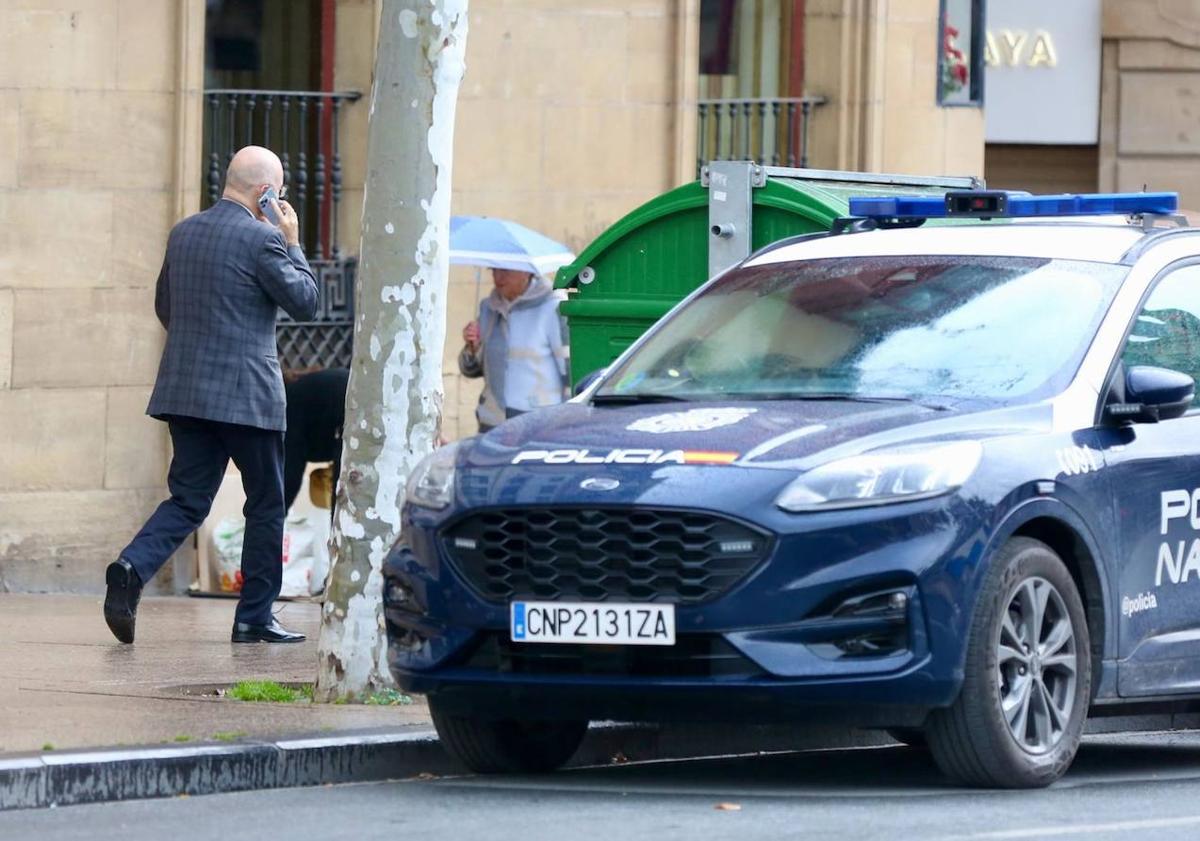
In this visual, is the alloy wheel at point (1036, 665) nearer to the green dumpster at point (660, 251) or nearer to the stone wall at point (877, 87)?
the green dumpster at point (660, 251)

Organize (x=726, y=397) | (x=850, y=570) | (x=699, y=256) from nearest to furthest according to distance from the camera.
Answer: (x=850, y=570) → (x=726, y=397) → (x=699, y=256)

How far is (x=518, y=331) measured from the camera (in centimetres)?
1275

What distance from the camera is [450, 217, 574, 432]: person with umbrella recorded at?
12.7 metres

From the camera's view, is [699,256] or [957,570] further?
[699,256]

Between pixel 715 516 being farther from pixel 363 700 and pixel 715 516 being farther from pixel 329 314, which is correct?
pixel 329 314

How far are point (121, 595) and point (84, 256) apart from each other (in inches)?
154

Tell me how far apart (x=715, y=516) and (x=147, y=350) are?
750 cm

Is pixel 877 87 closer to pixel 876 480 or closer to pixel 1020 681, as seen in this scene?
pixel 1020 681

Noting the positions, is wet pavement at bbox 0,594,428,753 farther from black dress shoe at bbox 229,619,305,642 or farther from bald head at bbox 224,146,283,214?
bald head at bbox 224,146,283,214

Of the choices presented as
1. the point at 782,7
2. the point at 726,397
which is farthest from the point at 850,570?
the point at 782,7

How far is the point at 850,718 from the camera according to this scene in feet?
23.0

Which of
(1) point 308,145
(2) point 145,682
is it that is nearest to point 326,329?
(1) point 308,145

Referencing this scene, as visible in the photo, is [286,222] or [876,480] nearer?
[876,480]

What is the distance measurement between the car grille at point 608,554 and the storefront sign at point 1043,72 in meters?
13.7
